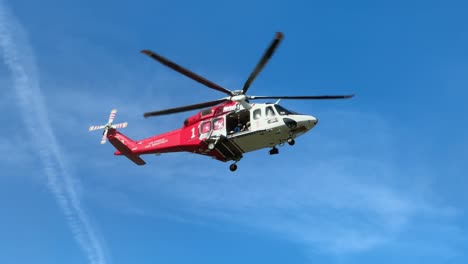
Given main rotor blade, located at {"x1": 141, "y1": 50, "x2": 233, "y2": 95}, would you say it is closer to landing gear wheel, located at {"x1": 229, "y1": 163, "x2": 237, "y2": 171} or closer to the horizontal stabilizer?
landing gear wheel, located at {"x1": 229, "y1": 163, "x2": 237, "y2": 171}

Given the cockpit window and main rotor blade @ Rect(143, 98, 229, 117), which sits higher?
main rotor blade @ Rect(143, 98, 229, 117)

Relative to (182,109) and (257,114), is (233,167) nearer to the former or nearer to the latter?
(257,114)

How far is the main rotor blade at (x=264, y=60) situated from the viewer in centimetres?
4788

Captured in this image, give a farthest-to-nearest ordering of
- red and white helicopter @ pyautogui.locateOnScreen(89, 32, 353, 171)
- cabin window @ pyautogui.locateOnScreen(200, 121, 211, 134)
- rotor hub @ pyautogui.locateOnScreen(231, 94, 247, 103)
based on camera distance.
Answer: cabin window @ pyautogui.locateOnScreen(200, 121, 211, 134), rotor hub @ pyautogui.locateOnScreen(231, 94, 247, 103), red and white helicopter @ pyautogui.locateOnScreen(89, 32, 353, 171)

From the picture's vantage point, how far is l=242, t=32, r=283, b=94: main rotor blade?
47.9m

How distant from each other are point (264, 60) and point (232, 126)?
284 inches

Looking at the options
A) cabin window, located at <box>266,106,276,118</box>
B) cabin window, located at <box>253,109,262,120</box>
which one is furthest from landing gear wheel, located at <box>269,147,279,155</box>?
cabin window, located at <box>253,109,262,120</box>

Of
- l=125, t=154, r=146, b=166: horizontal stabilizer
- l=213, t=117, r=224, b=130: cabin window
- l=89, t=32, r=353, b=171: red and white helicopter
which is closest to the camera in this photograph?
l=89, t=32, r=353, b=171: red and white helicopter

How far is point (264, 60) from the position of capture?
4997cm

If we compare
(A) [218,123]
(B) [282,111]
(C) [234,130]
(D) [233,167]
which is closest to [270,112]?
(B) [282,111]

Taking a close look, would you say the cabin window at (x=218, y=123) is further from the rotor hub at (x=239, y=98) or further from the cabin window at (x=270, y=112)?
the cabin window at (x=270, y=112)

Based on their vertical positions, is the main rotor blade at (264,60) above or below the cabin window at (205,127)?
above

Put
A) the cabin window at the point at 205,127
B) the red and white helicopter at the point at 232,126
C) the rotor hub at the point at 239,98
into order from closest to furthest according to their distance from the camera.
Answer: the red and white helicopter at the point at 232,126
the rotor hub at the point at 239,98
the cabin window at the point at 205,127

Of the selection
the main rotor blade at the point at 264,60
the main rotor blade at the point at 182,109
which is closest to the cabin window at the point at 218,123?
the main rotor blade at the point at 182,109
